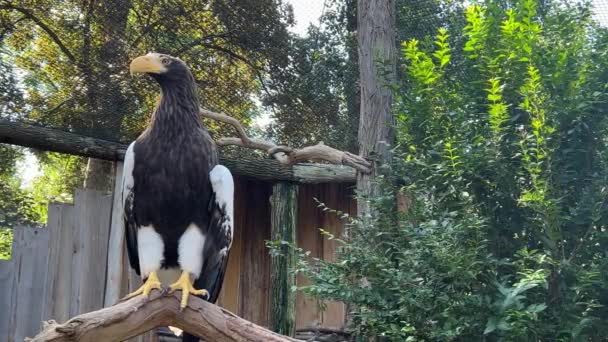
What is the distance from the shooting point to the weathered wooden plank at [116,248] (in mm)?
4533

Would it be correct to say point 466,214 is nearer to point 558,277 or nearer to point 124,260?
point 558,277

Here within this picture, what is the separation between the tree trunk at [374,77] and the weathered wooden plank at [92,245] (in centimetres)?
165

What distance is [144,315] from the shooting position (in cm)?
236

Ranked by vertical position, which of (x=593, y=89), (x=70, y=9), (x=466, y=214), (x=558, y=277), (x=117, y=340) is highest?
(x=70, y=9)

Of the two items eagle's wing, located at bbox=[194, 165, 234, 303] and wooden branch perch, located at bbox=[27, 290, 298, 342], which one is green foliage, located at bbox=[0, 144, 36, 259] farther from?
wooden branch perch, located at bbox=[27, 290, 298, 342]

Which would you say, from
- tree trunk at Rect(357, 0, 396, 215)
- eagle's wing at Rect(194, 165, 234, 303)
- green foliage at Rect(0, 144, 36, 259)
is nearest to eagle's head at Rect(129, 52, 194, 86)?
eagle's wing at Rect(194, 165, 234, 303)

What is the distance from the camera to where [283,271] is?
16.4ft

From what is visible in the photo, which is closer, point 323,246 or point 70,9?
point 70,9

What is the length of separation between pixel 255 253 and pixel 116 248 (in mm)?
1468

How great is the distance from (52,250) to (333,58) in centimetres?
254

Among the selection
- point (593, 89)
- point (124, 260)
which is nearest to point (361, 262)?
point (593, 89)

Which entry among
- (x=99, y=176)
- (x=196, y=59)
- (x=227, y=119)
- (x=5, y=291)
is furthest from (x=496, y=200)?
(x=99, y=176)

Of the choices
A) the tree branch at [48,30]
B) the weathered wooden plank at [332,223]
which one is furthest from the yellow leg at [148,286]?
the weathered wooden plank at [332,223]

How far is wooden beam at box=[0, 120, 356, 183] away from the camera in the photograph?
4.30m
